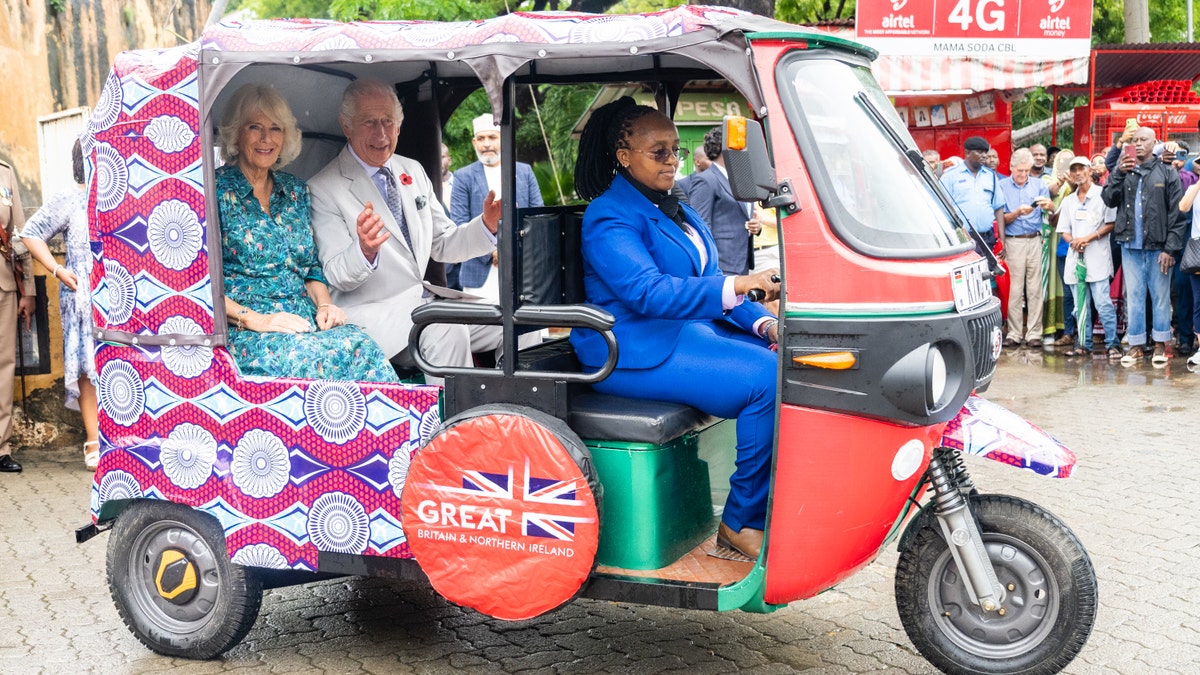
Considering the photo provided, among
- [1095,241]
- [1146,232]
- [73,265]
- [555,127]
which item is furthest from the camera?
[1095,241]

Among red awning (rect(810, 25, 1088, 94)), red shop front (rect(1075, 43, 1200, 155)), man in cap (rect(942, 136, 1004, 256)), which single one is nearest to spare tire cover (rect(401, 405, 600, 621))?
man in cap (rect(942, 136, 1004, 256))

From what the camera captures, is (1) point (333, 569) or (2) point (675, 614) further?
(2) point (675, 614)

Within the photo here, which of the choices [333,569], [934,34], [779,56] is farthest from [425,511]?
[934,34]

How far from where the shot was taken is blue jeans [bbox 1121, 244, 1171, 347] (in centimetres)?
1129

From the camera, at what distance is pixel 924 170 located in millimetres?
3967

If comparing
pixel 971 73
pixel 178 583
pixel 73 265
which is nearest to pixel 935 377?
pixel 178 583

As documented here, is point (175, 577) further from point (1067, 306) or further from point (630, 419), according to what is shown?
point (1067, 306)

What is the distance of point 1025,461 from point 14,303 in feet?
21.6

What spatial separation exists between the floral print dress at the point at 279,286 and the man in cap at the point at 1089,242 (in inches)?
361

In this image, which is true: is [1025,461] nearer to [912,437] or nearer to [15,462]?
[912,437]

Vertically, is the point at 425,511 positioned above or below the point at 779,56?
below

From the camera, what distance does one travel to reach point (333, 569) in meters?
4.23

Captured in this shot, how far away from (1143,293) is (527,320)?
9.38 meters

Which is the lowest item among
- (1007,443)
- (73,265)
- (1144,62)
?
(1007,443)
